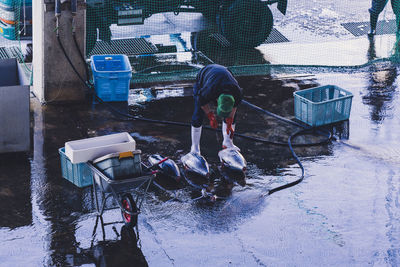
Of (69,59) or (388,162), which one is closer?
(388,162)

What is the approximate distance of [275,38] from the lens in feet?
51.0

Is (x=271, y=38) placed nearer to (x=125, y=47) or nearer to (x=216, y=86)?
(x=125, y=47)

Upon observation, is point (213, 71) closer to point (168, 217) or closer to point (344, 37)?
point (168, 217)

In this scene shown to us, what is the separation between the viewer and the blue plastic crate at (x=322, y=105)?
34.8 feet

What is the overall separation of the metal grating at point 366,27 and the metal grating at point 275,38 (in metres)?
1.82

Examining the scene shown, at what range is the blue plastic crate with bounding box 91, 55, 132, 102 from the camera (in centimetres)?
1127

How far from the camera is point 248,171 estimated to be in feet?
30.7

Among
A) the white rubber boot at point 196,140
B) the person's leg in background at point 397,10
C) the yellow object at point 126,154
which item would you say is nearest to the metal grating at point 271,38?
the person's leg in background at point 397,10

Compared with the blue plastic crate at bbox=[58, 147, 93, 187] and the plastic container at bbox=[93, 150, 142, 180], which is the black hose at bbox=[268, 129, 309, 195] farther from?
the blue plastic crate at bbox=[58, 147, 93, 187]

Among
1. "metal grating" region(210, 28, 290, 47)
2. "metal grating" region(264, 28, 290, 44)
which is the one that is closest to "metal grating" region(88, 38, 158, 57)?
"metal grating" region(210, 28, 290, 47)

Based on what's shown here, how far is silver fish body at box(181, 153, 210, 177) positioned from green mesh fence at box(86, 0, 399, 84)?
12.2 ft

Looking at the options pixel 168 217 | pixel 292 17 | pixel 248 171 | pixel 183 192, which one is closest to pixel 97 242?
pixel 168 217

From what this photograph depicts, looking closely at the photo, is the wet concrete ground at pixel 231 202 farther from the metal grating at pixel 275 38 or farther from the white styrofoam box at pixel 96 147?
the metal grating at pixel 275 38

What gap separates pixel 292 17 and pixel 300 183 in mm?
9120
